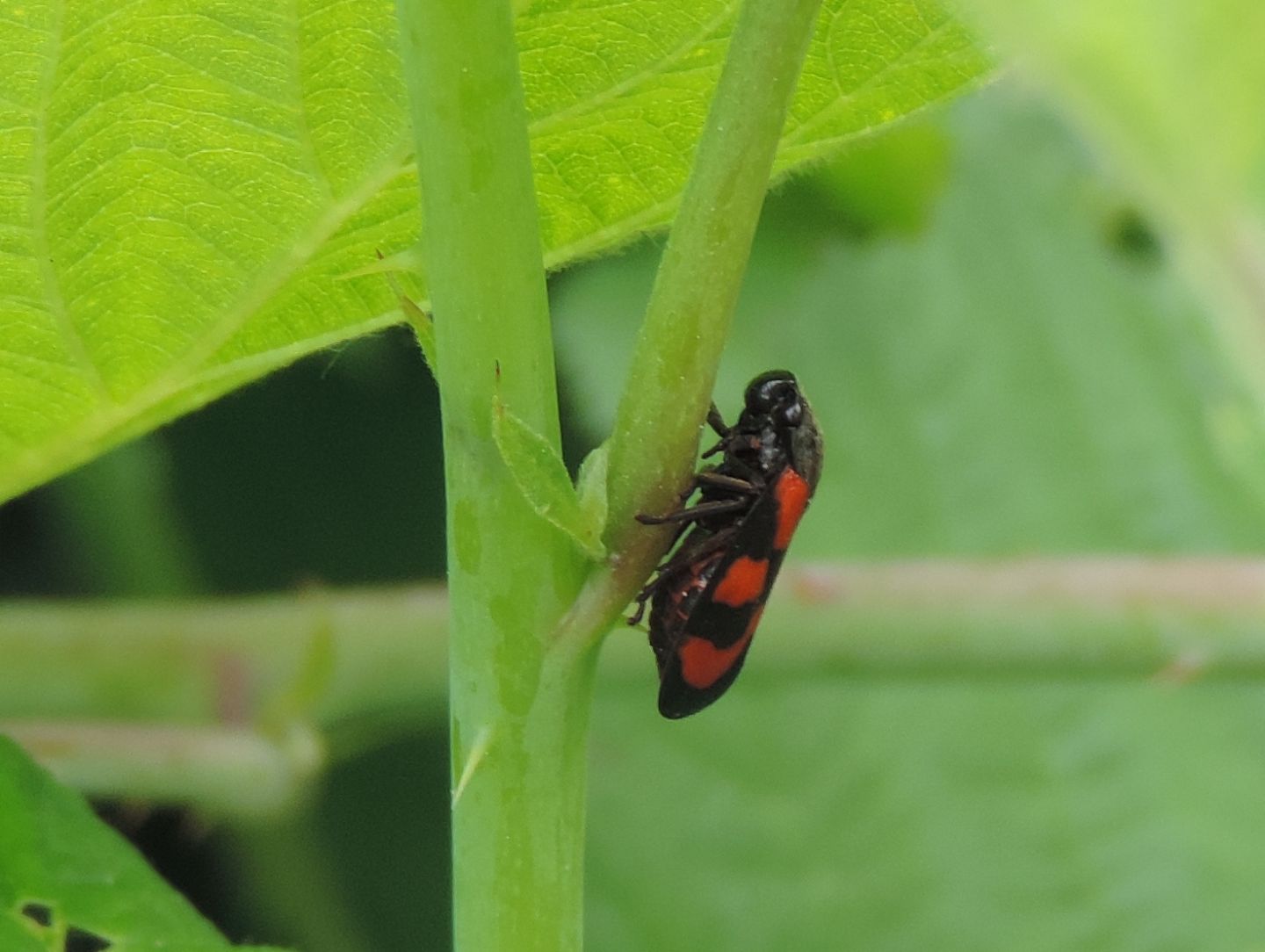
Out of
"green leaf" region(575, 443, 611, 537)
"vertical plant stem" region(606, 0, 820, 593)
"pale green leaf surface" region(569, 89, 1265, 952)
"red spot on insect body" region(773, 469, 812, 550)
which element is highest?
"vertical plant stem" region(606, 0, 820, 593)

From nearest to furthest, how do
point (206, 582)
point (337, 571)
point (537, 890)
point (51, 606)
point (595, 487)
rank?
point (595, 487)
point (537, 890)
point (51, 606)
point (206, 582)
point (337, 571)

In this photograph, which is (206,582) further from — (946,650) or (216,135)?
(216,135)

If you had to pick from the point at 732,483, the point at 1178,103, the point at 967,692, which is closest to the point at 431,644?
the point at 732,483

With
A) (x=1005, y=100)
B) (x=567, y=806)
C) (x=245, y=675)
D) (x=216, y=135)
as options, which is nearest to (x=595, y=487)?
(x=567, y=806)

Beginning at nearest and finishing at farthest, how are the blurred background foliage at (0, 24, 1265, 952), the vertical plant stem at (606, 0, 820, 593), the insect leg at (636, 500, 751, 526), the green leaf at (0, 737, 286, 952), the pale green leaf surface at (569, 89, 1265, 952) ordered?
the vertical plant stem at (606, 0, 820, 593) → the insect leg at (636, 500, 751, 526) → the green leaf at (0, 737, 286, 952) → the blurred background foliage at (0, 24, 1265, 952) → the pale green leaf surface at (569, 89, 1265, 952)

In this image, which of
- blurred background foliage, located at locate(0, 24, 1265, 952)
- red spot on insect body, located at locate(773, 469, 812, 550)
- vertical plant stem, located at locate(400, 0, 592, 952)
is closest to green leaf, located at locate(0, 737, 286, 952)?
vertical plant stem, located at locate(400, 0, 592, 952)

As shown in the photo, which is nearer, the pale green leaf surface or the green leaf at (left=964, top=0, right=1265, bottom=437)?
the green leaf at (left=964, top=0, right=1265, bottom=437)

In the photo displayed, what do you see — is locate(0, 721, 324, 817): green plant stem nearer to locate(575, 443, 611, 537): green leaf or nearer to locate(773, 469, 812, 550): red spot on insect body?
locate(773, 469, 812, 550): red spot on insect body
